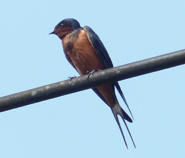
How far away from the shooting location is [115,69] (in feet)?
9.55

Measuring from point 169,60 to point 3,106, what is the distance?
138 cm

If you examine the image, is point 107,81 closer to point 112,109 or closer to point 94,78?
point 94,78

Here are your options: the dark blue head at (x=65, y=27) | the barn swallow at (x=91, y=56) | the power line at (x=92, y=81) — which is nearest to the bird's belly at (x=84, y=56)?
the barn swallow at (x=91, y=56)

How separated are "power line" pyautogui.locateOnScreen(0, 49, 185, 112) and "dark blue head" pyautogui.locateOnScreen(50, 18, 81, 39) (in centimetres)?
291

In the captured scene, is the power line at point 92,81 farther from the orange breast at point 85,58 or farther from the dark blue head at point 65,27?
the dark blue head at point 65,27

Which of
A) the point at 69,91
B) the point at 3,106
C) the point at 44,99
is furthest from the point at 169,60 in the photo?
the point at 3,106

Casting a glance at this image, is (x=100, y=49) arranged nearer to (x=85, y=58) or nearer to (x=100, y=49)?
(x=100, y=49)

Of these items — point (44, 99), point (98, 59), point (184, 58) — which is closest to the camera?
point (184, 58)

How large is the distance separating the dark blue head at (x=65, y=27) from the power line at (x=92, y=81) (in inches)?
114

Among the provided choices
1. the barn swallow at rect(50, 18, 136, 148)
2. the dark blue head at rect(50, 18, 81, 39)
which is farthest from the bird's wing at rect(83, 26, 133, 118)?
the dark blue head at rect(50, 18, 81, 39)

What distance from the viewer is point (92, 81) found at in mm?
2971

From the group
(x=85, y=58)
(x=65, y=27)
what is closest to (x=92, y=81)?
(x=85, y=58)

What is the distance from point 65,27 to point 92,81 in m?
3.08

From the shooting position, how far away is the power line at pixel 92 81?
276 cm
